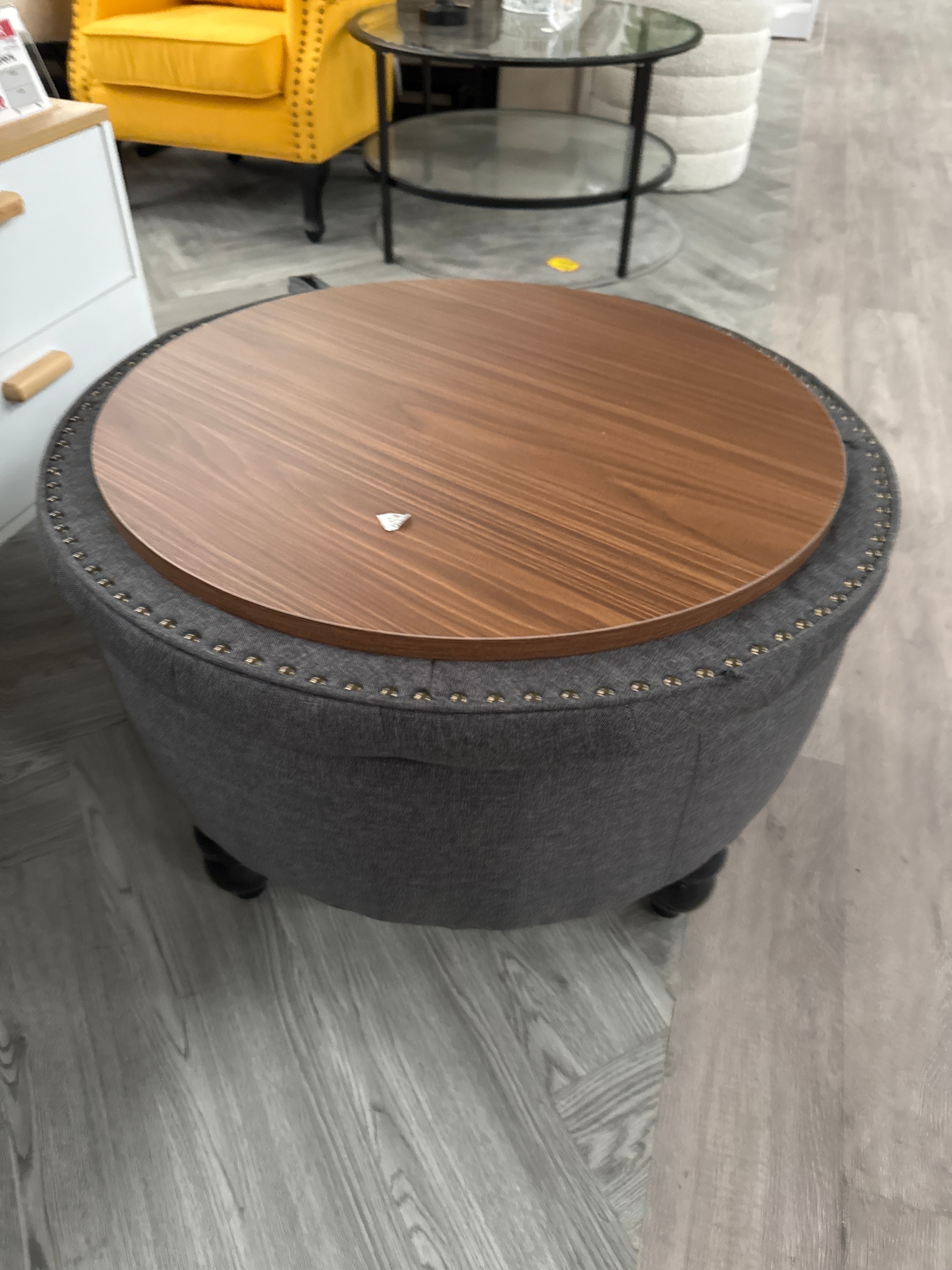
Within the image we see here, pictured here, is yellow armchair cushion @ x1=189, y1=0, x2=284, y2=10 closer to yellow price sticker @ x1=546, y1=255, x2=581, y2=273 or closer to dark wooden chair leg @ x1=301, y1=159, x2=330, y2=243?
dark wooden chair leg @ x1=301, y1=159, x2=330, y2=243

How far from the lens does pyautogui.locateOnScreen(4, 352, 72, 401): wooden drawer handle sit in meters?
1.21

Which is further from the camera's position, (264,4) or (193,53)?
(264,4)

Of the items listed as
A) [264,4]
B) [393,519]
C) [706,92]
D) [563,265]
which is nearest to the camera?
[393,519]

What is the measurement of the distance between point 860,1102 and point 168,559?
833 mm

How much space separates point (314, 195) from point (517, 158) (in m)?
0.58

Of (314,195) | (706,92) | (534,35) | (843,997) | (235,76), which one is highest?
(534,35)

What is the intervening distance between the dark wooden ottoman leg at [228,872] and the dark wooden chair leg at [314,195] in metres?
2.07

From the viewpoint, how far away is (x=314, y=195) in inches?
100

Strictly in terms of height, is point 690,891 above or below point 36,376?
below

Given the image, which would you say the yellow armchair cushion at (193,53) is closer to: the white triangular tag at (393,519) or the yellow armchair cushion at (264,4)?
the yellow armchair cushion at (264,4)

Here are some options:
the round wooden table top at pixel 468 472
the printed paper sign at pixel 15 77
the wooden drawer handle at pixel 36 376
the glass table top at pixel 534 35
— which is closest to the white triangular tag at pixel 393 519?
the round wooden table top at pixel 468 472

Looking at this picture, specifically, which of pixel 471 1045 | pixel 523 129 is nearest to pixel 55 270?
pixel 471 1045

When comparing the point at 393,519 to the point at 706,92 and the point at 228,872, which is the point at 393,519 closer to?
the point at 228,872

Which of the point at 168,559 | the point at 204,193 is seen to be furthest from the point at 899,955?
the point at 204,193
